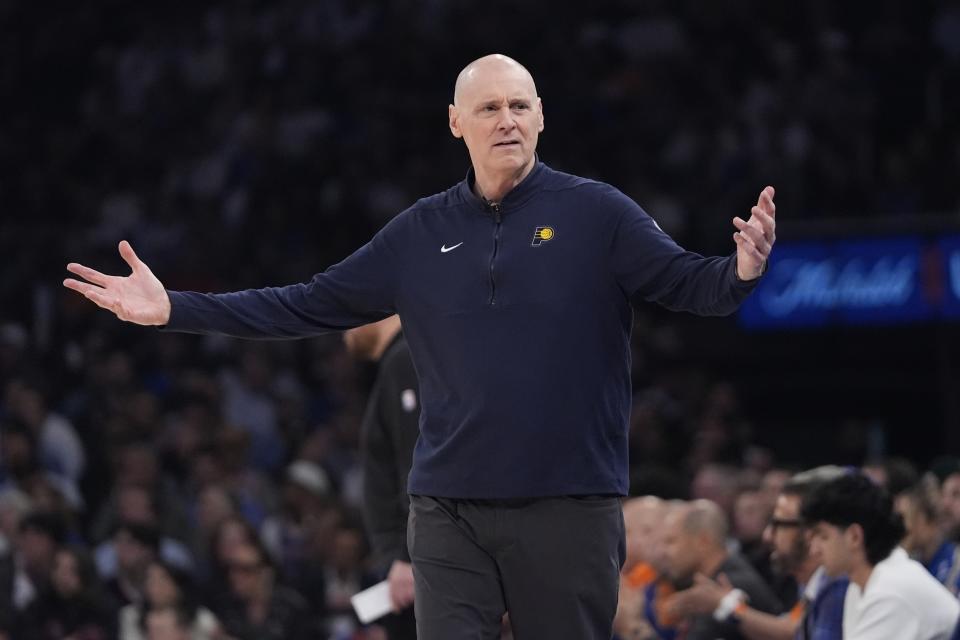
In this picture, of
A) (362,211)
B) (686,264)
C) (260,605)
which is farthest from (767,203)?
(362,211)

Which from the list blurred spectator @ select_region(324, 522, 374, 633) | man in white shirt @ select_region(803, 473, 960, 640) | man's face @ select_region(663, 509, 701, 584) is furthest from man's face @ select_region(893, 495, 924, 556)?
blurred spectator @ select_region(324, 522, 374, 633)

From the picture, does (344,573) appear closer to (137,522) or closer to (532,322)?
(137,522)

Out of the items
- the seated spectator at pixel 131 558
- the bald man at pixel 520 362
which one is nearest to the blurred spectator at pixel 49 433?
the seated spectator at pixel 131 558

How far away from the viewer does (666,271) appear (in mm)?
3629

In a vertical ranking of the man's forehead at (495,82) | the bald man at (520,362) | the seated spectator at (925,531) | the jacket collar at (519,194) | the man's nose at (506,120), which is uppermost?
the man's forehead at (495,82)

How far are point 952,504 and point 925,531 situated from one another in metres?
0.34

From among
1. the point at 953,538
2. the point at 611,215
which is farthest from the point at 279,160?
the point at 611,215

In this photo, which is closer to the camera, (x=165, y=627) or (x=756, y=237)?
(x=756, y=237)

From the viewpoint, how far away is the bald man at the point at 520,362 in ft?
11.9

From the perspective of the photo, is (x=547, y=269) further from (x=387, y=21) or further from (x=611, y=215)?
(x=387, y=21)

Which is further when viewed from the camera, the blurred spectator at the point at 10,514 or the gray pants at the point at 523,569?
the blurred spectator at the point at 10,514

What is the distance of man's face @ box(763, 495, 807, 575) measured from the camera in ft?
17.9

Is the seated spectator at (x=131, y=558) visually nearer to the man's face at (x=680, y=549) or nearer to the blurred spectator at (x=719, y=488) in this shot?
the blurred spectator at (x=719, y=488)

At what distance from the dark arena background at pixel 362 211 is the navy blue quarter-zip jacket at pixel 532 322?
16.2ft
